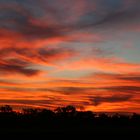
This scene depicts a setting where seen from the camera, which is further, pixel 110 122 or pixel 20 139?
pixel 110 122

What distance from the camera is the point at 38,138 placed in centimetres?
4738

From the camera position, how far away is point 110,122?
3590 inches

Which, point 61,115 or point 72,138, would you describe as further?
point 61,115

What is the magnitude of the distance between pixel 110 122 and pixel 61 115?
10.2 meters

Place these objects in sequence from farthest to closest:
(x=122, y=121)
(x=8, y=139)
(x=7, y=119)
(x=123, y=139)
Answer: (x=122, y=121), (x=7, y=119), (x=123, y=139), (x=8, y=139)

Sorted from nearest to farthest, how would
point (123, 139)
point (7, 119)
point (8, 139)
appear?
point (8, 139)
point (123, 139)
point (7, 119)

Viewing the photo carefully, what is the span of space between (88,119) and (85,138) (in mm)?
44349

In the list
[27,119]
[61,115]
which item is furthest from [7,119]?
[61,115]

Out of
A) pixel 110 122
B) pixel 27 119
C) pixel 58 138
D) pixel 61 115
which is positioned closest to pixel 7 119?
pixel 27 119

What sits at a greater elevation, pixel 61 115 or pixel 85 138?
pixel 61 115

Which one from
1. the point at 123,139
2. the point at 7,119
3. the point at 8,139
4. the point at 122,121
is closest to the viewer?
the point at 8,139

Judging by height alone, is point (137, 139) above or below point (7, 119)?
below

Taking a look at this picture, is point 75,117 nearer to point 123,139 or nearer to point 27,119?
point 27,119

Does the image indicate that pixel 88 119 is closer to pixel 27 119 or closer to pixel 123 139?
pixel 27 119
